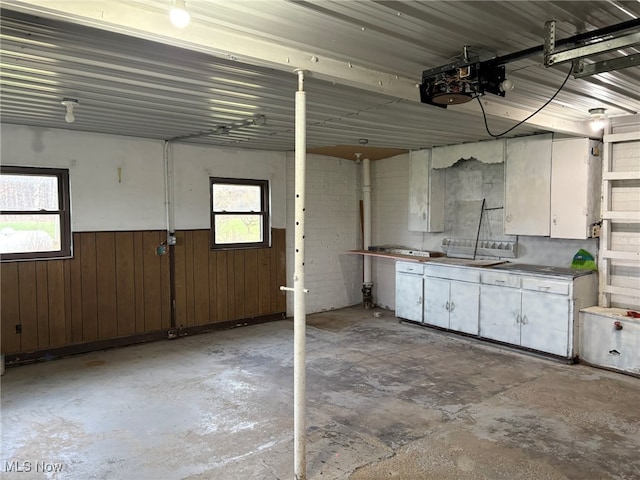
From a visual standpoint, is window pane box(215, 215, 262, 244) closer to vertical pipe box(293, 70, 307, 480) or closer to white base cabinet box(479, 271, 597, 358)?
white base cabinet box(479, 271, 597, 358)

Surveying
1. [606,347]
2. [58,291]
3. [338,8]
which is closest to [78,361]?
[58,291]

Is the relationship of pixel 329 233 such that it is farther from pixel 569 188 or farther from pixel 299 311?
pixel 299 311

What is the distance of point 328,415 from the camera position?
3588 mm

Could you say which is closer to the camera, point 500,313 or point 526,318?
point 526,318

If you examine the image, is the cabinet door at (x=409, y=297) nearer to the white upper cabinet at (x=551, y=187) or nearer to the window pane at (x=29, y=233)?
the white upper cabinet at (x=551, y=187)

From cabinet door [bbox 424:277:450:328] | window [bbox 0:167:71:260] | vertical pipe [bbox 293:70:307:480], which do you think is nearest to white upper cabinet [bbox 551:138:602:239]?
cabinet door [bbox 424:277:450:328]

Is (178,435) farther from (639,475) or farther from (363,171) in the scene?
(363,171)

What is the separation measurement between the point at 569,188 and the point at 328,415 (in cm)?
359

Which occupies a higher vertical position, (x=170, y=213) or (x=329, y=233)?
(x=170, y=213)

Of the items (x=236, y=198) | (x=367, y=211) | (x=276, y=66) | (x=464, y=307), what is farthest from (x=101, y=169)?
(x=464, y=307)

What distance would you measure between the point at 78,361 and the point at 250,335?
2.00 m

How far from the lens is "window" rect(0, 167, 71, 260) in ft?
15.7

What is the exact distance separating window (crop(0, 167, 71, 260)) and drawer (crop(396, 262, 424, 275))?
420 cm

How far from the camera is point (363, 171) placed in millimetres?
7582
